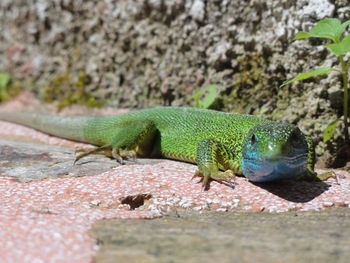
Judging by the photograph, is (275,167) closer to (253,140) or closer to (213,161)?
(253,140)

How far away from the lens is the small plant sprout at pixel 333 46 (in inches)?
161

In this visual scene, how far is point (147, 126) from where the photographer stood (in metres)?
5.24

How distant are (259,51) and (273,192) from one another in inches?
98.1

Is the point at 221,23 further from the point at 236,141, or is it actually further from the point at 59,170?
the point at 59,170

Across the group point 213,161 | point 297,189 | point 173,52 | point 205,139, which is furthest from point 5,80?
point 297,189

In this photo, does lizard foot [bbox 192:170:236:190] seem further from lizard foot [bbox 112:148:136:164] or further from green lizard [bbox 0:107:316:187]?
lizard foot [bbox 112:148:136:164]

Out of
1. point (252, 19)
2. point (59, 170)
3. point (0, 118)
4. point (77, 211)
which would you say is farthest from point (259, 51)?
point (0, 118)

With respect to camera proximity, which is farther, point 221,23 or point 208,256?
point 221,23

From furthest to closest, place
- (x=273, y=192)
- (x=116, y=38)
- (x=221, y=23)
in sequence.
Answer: (x=116, y=38)
(x=221, y=23)
(x=273, y=192)

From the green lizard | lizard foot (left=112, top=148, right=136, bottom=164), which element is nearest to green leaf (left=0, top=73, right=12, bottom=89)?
the green lizard

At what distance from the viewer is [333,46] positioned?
13.4 ft

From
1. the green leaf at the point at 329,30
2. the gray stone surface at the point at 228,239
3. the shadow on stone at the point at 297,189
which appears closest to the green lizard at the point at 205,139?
the shadow on stone at the point at 297,189

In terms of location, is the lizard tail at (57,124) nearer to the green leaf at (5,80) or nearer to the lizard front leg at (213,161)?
the green leaf at (5,80)

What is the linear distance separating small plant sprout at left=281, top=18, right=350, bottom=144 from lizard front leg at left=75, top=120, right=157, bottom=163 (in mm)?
1748
